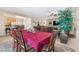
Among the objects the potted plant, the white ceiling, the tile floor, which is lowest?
the tile floor

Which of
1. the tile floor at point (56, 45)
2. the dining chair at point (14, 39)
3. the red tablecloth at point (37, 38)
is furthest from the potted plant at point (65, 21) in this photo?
the dining chair at point (14, 39)

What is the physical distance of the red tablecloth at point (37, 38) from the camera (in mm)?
1818

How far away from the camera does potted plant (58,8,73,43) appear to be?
5.94ft

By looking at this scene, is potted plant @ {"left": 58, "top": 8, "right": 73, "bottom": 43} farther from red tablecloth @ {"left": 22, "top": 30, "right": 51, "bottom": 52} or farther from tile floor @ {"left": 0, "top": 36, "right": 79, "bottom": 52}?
red tablecloth @ {"left": 22, "top": 30, "right": 51, "bottom": 52}

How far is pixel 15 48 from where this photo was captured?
1880 mm

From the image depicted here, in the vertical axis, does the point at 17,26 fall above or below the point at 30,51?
above

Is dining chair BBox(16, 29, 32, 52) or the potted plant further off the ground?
the potted plant

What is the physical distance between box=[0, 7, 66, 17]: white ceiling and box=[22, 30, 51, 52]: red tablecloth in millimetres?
268

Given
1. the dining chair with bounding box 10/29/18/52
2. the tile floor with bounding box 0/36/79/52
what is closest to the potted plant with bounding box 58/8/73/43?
the tile floor with bounding box 0/36/79/52

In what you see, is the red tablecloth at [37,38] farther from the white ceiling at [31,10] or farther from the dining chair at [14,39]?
the white ceiling at [31,10]

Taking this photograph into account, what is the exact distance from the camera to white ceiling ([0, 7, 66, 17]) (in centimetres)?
183
